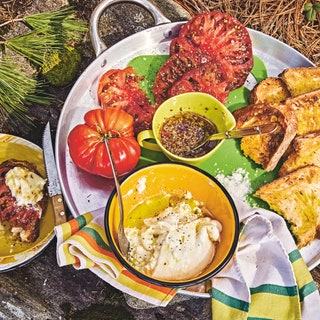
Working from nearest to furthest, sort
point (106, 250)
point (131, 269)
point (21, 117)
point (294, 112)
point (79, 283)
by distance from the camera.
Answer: point (131, 269) < point (106, 250) < point (294, 112) < point (79, 283) < point (21, 117)

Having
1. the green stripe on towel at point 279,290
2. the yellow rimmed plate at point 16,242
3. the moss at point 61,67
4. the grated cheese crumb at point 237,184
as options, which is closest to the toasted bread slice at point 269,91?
the grated cheese crumb at point 237,184

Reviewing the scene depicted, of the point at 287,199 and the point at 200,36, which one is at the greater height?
the point at 200,36

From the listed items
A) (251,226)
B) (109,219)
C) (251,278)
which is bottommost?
(251,278)

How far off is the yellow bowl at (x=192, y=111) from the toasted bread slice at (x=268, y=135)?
0.19m

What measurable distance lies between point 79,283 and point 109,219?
2.82 ft

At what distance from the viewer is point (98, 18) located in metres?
3.23

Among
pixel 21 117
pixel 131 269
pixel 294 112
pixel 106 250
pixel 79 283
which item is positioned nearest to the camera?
pixel 131 269

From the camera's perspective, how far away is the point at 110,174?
9.77ft

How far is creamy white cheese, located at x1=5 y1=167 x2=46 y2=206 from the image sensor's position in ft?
10.6

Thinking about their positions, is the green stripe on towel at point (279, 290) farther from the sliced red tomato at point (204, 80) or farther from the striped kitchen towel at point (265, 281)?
the sliced red tomato at point (204, 80)

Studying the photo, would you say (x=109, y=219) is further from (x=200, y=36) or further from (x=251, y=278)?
(x=200, y=36)

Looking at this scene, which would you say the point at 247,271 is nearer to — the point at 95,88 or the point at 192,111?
the point at 192,111

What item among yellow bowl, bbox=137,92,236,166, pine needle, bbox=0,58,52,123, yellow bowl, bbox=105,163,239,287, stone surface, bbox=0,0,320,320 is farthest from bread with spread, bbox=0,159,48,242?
yellow bowl, bbox=137,92,236,166

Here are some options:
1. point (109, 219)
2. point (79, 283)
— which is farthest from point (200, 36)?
point (79, 283)
